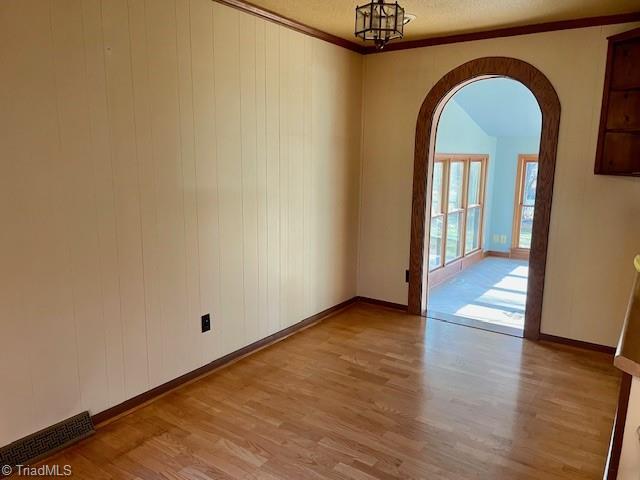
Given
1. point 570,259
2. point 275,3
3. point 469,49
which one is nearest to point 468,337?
point 570,259

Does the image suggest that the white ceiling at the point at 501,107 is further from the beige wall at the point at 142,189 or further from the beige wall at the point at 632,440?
the beige wall at the point at 632,440

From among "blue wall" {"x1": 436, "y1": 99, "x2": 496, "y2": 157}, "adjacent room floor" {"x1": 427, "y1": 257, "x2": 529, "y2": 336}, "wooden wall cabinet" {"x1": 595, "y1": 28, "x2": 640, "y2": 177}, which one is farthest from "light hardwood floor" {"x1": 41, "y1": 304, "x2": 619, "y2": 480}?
"blue wall" {"x1": 436, "y1": 99, "x2": 496, "y2": 157}

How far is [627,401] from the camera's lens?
1.27 metres

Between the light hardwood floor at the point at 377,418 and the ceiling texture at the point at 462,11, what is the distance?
7.50ft

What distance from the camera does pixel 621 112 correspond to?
319 centimetres

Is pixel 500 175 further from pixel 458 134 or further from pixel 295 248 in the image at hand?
pixel 295 248

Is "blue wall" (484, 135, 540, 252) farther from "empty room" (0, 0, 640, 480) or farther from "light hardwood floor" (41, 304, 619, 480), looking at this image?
"light hardwood floor" (41, 304, 619, 480)

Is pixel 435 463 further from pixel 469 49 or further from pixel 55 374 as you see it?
pixel 469 49

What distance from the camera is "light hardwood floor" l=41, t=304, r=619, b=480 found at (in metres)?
2.16

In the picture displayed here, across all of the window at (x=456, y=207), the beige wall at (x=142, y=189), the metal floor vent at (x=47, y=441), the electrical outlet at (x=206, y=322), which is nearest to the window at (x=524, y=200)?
the window at (x=456, y=207)

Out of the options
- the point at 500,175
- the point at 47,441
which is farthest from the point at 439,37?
the point at 500,175

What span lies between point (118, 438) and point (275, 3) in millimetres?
2608

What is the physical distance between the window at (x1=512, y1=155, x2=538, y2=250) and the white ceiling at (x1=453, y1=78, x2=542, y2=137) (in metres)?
0.45

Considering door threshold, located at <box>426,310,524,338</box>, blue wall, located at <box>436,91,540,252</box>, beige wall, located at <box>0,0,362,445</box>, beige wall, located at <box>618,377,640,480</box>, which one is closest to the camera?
beige wall, located at <box>618,377,640,480</box>
